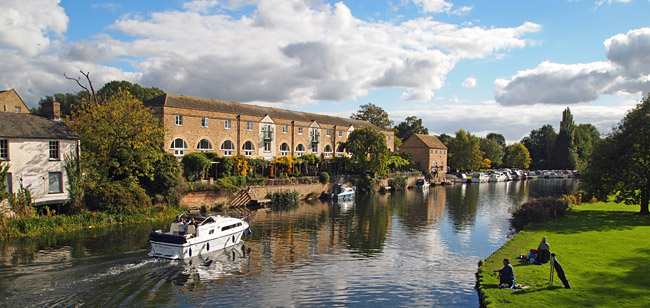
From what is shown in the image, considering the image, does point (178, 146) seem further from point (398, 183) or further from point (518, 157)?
point (518, 157)

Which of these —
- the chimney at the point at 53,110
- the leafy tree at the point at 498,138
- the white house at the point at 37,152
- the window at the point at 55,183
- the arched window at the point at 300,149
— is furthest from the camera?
the leafy tree at the point at 498,138

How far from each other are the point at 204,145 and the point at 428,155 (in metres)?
49.9

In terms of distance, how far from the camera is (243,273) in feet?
64.3

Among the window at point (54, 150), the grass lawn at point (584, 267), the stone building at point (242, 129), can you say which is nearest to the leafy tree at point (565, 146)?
the stone building at point (242, 129)

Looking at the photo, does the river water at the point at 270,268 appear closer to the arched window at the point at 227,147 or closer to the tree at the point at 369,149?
the arched window at the point at 227,147

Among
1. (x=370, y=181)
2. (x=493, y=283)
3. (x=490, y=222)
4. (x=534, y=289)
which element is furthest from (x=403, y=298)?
(x=370, y=181)

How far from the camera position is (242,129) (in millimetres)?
52469

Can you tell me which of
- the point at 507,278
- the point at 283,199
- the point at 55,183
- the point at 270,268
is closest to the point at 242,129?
the point at 283,199

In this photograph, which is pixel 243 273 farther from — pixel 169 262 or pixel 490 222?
pixel 490 222

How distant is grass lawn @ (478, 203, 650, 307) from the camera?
43.1 feet

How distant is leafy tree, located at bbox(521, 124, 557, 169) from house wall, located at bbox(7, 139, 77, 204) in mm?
125083

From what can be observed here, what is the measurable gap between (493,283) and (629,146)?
22.3m

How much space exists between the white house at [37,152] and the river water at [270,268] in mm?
5304

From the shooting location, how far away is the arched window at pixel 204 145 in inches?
1869
